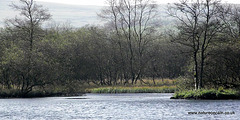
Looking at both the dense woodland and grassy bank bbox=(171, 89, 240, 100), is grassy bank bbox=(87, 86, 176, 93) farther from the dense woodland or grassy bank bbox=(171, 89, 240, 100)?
grassy bank bbox=(171, 89, 240, 100)

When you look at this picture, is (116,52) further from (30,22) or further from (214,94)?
(214,94)

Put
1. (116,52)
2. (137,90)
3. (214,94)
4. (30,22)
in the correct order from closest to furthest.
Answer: (214,94) < (30,22) < (137,90) < (116,52)

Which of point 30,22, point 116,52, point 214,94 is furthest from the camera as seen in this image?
point 116,52

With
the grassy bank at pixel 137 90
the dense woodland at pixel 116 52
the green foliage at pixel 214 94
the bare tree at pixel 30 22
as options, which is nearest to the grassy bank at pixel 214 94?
the green foliage at pixel 214 94

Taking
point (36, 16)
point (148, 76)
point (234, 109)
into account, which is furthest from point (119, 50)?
point (234, 109)

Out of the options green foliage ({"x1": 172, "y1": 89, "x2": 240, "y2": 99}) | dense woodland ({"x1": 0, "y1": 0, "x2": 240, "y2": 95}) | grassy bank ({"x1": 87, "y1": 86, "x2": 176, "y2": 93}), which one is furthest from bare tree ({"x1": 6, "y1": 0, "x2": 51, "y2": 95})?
green foliage ({"x1": 172, "y1": 89, "x2": 240, "y2": 99})

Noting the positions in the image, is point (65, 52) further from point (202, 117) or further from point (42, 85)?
point (202, 117)

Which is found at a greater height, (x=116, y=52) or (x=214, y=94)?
(x=116, y=52)

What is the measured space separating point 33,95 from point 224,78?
22193 mm

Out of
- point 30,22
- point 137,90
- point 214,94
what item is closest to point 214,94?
point 214,94

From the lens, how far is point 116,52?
83000 millimetres

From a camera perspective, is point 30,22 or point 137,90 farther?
point 137,90

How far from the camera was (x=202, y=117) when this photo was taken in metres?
29.5

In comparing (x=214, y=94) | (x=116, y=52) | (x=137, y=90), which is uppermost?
(x=116, y=52)
